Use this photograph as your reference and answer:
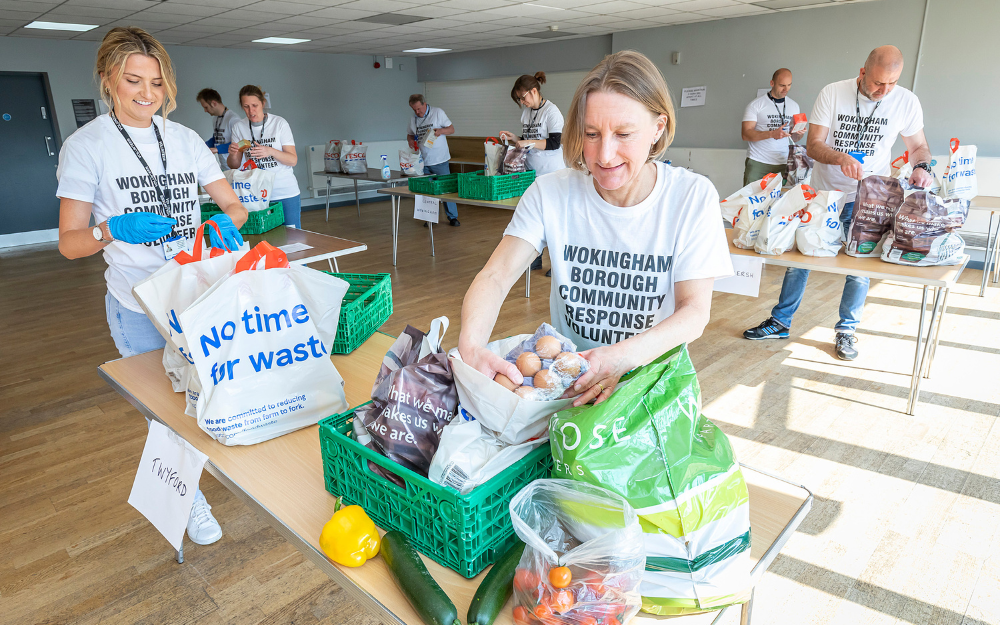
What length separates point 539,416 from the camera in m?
0.87

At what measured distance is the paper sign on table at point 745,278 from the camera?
8.96 feet

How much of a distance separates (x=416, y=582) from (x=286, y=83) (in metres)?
10.4

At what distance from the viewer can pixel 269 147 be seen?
3.95 meters

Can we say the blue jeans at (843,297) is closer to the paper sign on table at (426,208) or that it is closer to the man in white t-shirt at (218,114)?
the paper sign on table at (426,208)

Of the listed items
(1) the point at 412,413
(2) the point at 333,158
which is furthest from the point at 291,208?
(2) the point at 333,158

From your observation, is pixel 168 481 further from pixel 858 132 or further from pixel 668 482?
pixel 858 132

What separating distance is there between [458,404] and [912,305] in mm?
4544

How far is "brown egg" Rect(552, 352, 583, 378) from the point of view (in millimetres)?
928

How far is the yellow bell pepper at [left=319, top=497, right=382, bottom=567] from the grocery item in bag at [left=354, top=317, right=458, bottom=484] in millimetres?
77

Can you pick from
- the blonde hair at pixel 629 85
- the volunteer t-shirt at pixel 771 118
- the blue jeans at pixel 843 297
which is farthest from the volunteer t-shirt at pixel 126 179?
the volunteer t-shirt at pixel 771 118

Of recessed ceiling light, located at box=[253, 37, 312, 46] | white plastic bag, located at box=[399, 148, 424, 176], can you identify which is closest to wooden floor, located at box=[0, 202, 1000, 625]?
white plastic bag, located at box=[399, 148, 424, 176]

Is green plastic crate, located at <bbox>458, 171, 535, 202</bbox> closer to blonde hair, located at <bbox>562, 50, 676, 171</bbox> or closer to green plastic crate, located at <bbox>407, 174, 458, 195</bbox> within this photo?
green plastic crate, located at <bbox>407, 174, 458, 195</bbox>

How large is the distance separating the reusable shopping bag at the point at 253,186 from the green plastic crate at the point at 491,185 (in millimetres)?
1691

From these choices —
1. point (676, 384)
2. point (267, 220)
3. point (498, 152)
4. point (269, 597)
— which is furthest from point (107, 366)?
point (498, 152)
